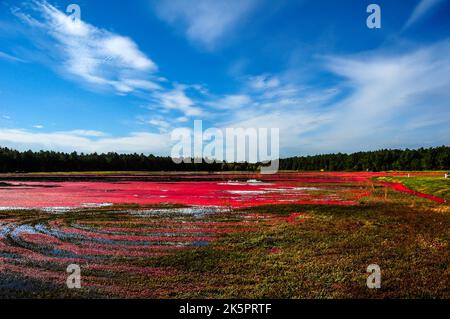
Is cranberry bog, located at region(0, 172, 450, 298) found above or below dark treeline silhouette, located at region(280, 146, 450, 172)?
below

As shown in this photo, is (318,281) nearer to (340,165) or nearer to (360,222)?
(360,222)

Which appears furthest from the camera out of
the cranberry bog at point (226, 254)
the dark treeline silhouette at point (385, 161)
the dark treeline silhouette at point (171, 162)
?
the dark treeline silhouette at point (385, 161)

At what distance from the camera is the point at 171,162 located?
154 m

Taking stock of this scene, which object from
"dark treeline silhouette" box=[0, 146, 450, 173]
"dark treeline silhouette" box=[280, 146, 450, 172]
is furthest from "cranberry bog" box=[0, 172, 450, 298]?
"dark treeline silhouette" box=[280, 146, 450, 172]

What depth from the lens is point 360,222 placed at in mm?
16922

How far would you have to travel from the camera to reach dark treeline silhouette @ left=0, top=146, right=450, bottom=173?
396 ft

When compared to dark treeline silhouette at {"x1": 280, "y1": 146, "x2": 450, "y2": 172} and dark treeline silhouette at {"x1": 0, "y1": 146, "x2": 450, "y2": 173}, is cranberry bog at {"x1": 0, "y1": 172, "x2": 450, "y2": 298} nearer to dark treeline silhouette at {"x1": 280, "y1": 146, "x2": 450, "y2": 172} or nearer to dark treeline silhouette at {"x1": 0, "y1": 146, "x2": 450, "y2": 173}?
dark treeline silhouette at {"x1": 0, "y1": 146, "x2": 450, "y2": 173}

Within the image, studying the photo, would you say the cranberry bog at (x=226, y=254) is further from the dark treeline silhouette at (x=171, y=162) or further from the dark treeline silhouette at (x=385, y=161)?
the dark treeline silhouette at (x=385, y=161)

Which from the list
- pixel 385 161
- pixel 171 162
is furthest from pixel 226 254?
pixel 385 161

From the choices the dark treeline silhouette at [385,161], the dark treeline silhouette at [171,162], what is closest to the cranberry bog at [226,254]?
the dark treeline silhouette at [171,162]

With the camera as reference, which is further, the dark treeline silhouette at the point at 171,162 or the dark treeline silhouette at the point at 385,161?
the dark treeline silhouette at the point at 385,161

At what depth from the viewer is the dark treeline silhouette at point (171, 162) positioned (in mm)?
120806

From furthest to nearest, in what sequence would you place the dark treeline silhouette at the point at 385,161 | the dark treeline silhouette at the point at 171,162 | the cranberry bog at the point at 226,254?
the dark treeline silhouette at the point at 385,161 < the dark treeline silhouette at the point at 171,162 < the cranberry bog at the point at 226,254

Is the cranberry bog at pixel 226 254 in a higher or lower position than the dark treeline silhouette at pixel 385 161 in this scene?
lower
